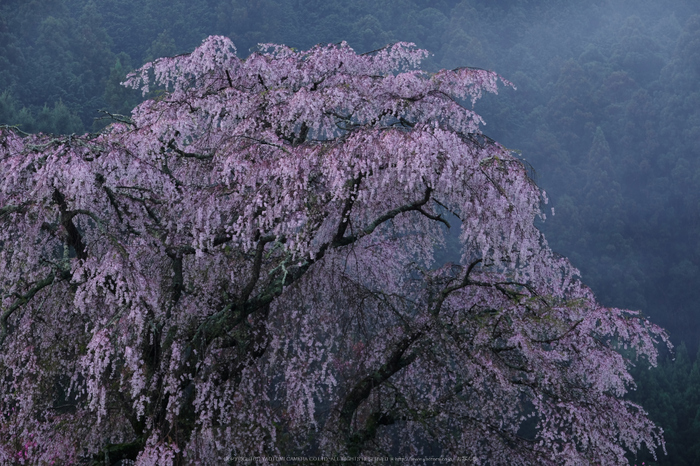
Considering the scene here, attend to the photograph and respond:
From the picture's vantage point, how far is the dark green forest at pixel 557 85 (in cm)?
3416

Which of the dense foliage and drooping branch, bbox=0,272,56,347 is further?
drooping branch, bbox=0,272,56,347

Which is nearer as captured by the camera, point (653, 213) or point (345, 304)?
point (345, 304)

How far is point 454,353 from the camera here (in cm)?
687

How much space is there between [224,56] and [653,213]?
138 feet

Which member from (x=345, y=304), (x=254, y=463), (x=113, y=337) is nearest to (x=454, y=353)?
(x=345, y=304)

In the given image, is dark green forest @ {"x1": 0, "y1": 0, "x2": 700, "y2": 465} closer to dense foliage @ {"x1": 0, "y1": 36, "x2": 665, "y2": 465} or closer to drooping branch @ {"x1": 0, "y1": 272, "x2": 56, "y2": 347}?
dense foliage @ {"x1": 0, "y1": 36, "x2": 665, "y2": 465}

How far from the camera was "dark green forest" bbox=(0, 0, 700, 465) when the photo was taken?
112 ft

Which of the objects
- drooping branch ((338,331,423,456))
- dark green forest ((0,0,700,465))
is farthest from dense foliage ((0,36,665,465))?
dark green forest ((0,0,700,465))

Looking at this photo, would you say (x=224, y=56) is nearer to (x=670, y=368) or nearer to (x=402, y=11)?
(x=670, y=368)

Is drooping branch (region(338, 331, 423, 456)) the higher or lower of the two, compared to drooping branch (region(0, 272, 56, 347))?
lower

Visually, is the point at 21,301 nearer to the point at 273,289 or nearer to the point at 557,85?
the point at 273,289

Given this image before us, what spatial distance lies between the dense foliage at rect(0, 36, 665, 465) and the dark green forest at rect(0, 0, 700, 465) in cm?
2115

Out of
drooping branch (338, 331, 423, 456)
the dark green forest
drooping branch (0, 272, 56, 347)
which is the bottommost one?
drooping branch (338, 331, 423, 456)

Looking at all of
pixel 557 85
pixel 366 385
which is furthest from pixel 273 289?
pixel 557 85
